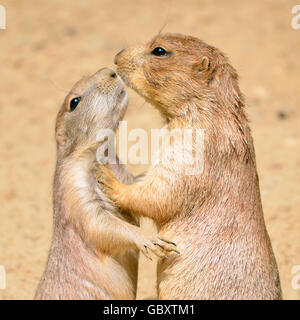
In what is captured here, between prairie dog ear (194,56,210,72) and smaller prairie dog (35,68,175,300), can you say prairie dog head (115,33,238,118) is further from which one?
smaller prairie dog (35,68,175,300)

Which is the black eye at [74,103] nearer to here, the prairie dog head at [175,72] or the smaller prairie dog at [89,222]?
the smaller prairie dog at [89,222]

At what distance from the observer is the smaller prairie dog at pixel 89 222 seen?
4.71 meters

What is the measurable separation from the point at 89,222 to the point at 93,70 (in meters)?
6.23

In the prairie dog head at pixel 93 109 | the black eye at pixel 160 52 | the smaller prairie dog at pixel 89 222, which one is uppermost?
the black eye at pixel 160 52

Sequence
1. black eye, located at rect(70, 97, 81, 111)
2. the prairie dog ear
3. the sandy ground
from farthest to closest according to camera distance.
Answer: the sandy ground → black eye, located at rect(70, 97, 81, 111) → the prairie dog ear

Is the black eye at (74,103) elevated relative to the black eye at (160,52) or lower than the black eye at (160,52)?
lower

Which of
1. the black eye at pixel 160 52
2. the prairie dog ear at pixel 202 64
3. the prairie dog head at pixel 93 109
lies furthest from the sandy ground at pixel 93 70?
the prairie dog ear at pixel 202 64

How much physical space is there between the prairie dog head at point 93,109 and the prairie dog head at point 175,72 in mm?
180

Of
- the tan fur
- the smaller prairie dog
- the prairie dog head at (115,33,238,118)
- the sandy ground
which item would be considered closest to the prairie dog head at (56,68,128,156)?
the smaller prairie dog

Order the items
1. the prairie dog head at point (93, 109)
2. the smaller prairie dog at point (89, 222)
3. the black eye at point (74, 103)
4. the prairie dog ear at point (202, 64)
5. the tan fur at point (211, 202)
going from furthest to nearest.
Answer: the black eye at point (74, 103) < the prairie dog head at point (93, 109) < the smaller prairie dog at point (89, 222) < the prairie dog ear at point (202, 64) < the tan fur at point (211, 202)

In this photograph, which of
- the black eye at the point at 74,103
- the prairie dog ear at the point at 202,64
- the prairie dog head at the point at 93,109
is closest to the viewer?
the prairie dog ear at the point at 202,64

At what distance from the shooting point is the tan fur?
Result: 14.6 ft

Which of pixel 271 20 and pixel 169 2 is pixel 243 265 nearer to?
pixel 271 20

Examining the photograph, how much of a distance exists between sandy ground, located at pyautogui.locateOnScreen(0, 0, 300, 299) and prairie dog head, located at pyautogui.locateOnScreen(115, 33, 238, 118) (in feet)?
1.82
